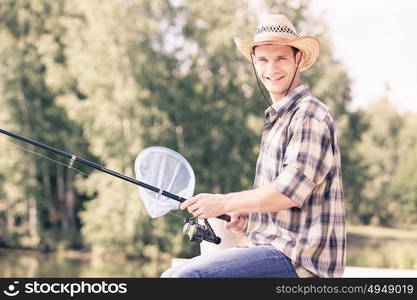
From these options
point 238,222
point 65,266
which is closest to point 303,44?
point 238,222

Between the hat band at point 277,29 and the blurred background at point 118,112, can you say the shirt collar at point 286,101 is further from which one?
the blurred background at point 118,112

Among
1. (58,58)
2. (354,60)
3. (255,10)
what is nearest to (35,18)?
(58,58)

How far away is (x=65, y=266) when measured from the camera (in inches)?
599

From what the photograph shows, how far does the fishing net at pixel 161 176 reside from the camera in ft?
7.99

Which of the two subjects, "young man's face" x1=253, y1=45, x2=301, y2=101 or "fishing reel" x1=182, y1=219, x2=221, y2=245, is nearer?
"young man's face" x1=253, y1=45, x2=301, y2=101

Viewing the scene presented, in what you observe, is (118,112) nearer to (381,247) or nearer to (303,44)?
(381,247)

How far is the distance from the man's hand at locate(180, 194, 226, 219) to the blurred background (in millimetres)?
12531

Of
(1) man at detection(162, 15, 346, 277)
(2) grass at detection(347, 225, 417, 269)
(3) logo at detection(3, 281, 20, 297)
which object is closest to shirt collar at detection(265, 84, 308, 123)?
(1) man at detection(162, 15, 346, 277)

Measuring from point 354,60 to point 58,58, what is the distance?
1169 cm

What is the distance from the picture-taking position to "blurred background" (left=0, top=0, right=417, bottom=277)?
16.3 metres

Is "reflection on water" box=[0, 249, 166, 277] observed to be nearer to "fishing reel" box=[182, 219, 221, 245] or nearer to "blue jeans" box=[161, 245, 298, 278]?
"fishing reel" box=[182, 219, 221, 245]

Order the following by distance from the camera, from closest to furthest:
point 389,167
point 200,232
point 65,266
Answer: point 200,232
point 65,266
point 389,167

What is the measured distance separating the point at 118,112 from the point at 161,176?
46.5 ft

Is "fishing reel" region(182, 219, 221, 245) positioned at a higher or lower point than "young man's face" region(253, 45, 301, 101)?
lower
